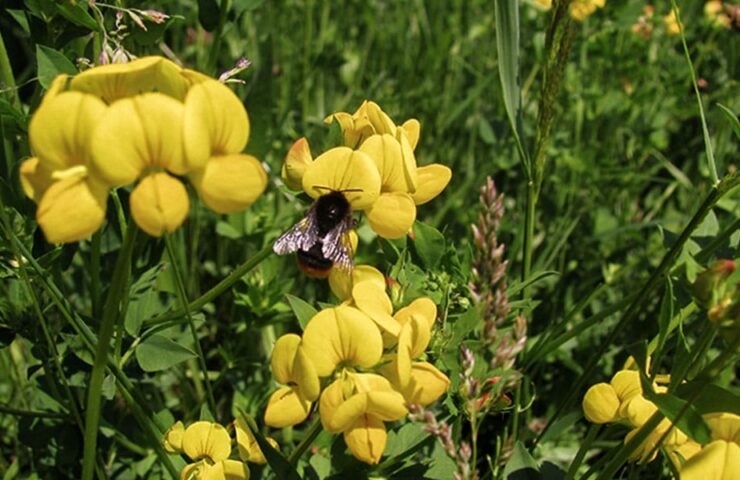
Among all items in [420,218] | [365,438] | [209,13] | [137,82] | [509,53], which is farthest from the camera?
[420,218]

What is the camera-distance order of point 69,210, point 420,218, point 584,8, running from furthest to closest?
point 420,218 → point 584,8 → point 69,210

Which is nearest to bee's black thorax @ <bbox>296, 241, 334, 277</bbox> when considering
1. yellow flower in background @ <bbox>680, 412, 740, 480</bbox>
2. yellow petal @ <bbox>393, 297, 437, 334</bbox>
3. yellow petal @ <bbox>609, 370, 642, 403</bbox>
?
yellow petal @ <bbox>393, 297, 437, 334</bbox>

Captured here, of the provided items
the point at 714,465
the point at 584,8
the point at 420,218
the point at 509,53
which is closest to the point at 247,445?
the point at 714,465

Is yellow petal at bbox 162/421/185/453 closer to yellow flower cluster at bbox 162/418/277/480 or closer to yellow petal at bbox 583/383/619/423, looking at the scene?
yellow flower cluster at bbox 162/418/277/480

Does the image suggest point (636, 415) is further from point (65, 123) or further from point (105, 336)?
point (65, 123)

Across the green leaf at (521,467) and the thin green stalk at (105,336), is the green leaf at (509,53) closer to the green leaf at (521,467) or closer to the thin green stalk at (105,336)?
the green leaf at (521,467)
